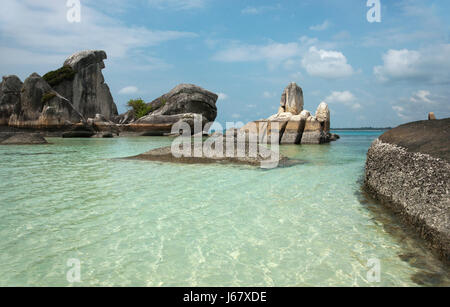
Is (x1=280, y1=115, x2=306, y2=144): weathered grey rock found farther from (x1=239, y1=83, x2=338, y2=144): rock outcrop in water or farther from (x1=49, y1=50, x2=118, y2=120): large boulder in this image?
(x1=49, y1=50, x2=118, y2=120): large boulder

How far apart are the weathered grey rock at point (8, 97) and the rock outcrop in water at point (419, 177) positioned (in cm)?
4359

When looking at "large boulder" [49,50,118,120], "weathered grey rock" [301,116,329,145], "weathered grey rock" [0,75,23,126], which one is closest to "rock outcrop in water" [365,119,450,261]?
"weathered grey rock" [301,116,329,145]

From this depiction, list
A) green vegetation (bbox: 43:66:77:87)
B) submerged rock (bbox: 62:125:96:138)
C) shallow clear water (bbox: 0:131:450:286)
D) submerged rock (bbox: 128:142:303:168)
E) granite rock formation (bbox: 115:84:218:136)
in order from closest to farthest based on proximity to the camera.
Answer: shallow clear water (bbox: 0:131:450:286), submerged rock (bbox: 128:142:303:168), submerged rock (bbox: 62:125:96:138), granite rock formation (bbox: 115:84:218:136), green vegetation (bbox: 43:66:77:87)

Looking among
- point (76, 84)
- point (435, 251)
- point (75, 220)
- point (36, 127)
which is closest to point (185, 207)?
point (75, 220)

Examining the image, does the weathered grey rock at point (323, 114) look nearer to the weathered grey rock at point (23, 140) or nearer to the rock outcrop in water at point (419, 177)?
the weathered grey rock at point (23, 140)

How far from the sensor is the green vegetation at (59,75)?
51500 millimetres

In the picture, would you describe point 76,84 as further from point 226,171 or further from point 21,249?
point 21,249

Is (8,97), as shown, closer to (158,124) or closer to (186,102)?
(158,124)

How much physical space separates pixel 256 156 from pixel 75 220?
282 inches

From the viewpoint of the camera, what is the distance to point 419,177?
3854 mm

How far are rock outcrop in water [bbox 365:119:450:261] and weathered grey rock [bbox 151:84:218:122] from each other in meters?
46.4

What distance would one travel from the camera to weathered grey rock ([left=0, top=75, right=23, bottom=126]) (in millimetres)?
37344

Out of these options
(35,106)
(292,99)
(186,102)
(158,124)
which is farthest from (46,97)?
(292,99)

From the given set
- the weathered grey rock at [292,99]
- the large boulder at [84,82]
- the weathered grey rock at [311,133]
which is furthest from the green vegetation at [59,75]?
the weathered grey rock at [311,133]
